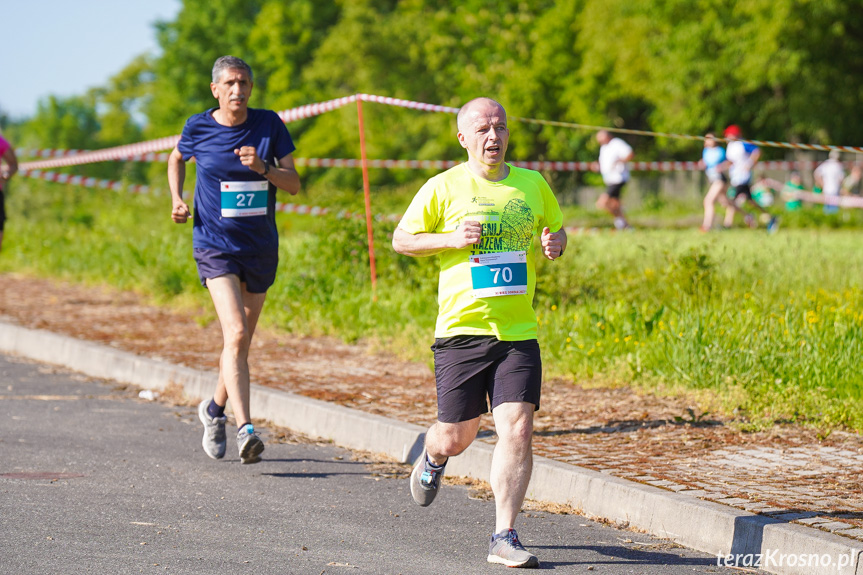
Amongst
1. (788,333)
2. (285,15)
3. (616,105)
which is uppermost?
(285,15)

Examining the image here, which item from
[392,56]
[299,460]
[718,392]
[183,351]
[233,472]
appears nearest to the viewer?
[233,472]

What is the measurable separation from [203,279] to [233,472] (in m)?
1.05

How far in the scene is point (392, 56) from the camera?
170ft

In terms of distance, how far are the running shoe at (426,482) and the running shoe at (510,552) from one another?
520 mm

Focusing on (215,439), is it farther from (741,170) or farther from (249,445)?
(741,170)

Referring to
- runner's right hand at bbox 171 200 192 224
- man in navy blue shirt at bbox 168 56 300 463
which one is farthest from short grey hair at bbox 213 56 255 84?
runner's right hand at bbox 171 200 192 224

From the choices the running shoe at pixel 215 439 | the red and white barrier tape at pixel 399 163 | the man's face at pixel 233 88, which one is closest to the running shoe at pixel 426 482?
the running shoe at pixel 215 439

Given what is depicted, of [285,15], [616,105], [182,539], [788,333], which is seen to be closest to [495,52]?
[616,105]

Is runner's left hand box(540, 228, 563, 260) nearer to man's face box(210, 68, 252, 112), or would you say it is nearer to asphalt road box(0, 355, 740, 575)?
asphalt road box(0, 355, 740, 575)

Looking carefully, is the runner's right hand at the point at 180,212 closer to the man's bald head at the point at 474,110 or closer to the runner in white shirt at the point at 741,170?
the man's bald head at the point at 474,110

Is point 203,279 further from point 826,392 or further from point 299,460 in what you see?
point 826,392

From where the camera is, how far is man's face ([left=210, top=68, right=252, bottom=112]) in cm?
615

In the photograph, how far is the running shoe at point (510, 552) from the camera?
4.44 metres

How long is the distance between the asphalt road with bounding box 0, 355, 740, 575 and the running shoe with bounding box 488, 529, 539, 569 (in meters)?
0.05
